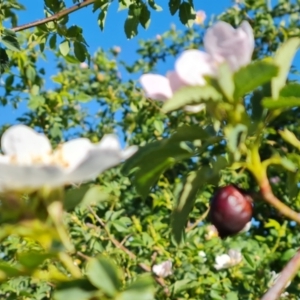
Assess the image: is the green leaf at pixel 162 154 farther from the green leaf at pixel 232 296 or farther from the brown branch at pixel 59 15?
the green leaf at pixel 232 296

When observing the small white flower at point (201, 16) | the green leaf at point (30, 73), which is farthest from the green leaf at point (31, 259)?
the small white flower at point (201, 16)

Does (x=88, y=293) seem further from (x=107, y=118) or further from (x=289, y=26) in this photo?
(x=289, y=26)

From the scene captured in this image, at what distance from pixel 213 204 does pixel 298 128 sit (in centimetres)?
436

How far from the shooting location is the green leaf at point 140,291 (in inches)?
19.9

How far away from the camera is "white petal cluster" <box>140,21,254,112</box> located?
632 millimetres

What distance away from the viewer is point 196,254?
3061 mm

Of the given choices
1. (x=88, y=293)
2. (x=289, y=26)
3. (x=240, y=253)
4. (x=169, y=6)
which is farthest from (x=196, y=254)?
(x=289, y=26)

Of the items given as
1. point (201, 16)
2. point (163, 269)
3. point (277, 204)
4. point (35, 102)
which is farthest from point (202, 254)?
point (201, 16)

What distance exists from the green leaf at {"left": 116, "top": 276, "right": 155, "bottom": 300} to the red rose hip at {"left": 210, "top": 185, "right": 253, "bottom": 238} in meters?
0.28

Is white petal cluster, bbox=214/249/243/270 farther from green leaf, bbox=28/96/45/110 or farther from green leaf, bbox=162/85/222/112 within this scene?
green leaf, bbox=162/85/222/112

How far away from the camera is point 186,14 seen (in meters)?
2.23

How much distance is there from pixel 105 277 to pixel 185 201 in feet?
0.61

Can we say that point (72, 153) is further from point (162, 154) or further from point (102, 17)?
point (102, 17)

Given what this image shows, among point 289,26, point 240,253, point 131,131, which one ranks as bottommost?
point 240,253
